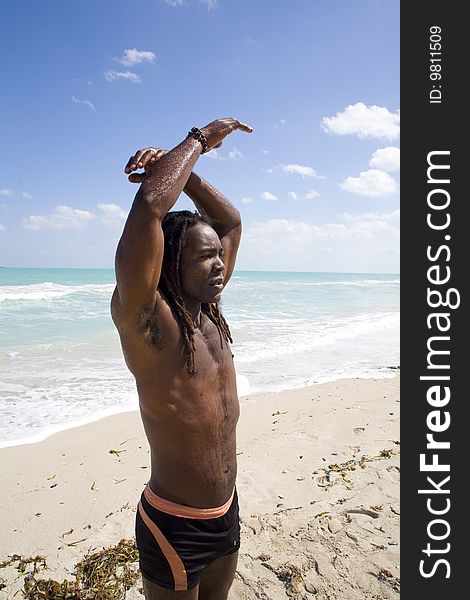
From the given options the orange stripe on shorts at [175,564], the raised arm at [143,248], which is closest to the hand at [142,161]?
the raised arm at [143,248]

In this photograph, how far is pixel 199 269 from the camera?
196 centimetres

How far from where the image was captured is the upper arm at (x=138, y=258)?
1686 millimetres

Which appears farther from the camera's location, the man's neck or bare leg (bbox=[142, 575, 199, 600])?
the man's neck

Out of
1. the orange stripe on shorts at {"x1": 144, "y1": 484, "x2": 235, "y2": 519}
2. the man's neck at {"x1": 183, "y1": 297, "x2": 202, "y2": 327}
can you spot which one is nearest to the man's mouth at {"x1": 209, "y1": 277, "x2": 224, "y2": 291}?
the man's neck at {"x1": 183, "y1": 297, "x2": 202, "y2": 327}

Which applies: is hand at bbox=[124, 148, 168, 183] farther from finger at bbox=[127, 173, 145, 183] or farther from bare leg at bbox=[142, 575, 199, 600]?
bare leg at bbox=[142, 575, 199, 600]

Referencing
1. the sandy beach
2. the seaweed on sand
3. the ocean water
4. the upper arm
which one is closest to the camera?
the upper arm

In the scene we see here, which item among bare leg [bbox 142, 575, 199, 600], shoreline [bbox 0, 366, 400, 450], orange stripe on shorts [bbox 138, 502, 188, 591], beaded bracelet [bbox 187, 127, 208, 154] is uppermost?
beaded bracelet [bbox 187, 127, 208, 154]

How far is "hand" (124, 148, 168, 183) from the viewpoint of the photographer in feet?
6.17

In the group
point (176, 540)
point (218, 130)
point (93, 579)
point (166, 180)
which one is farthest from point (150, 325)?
point (93, 579)

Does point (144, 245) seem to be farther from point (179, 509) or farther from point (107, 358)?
point (107, 358)

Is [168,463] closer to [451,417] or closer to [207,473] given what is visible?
[207,473]

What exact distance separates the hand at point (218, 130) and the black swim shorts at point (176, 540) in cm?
158

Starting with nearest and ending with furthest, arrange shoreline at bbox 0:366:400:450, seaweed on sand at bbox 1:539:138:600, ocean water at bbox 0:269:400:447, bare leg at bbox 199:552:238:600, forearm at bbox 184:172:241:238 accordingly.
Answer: bare leg at bbox 199:552:238:600, forearm at bbox 184:172:241:238, seaweed on sand at bbox 1:539:138:600, shoreline at bbox 0:366:400:450, ocean water at bbox 0:269:400:447

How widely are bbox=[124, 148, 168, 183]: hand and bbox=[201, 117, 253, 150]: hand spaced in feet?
0.82
